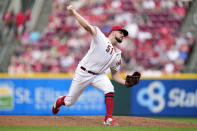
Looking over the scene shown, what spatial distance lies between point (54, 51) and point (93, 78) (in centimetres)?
761

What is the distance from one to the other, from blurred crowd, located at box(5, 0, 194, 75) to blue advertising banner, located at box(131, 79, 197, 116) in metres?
1.47

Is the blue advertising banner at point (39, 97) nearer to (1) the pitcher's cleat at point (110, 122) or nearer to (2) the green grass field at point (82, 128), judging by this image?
(1) the pitcher's cleat at point (110, 122)

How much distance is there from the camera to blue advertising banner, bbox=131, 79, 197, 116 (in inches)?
529

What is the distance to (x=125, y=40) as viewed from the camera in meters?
15.5

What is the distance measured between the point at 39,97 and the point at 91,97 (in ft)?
4.66

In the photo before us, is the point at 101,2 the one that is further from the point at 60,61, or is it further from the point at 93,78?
the point at 93,78

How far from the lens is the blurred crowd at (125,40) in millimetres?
15234

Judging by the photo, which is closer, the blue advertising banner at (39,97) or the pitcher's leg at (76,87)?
the pitcher's leg at (76,87)

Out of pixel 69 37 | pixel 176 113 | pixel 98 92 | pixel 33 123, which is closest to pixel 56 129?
pixel 33 123

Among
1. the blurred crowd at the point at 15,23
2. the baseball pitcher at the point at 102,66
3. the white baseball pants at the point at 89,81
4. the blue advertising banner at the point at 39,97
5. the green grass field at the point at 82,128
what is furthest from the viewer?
the blurred crowd at the point at 15,23

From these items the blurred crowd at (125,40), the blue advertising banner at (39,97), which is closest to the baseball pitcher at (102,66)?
the blue advertising banner at (39,97)

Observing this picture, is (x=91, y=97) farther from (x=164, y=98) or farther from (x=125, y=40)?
(x=125, y=40)

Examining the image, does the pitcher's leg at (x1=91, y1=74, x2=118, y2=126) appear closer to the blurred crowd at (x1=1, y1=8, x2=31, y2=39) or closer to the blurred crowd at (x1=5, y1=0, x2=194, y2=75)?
the blurred crowd at (x1=5, y1=0, x2=194, y2=75)

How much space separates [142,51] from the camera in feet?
50.9
